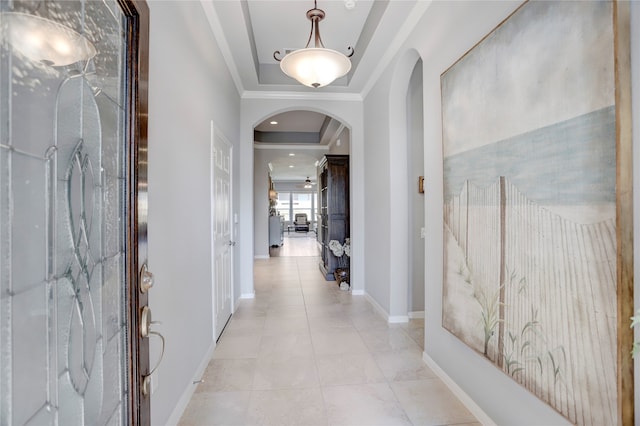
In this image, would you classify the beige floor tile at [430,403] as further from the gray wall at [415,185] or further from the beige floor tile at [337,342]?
the gray wall at [415,185]

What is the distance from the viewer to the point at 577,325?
1191 millimetres

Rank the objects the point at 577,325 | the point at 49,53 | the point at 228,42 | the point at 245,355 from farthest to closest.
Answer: the point at 228,42 < the point at 245,355 < the point at 577,325 < the point at 49,53

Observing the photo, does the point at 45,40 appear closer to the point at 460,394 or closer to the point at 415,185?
the point at 460,394

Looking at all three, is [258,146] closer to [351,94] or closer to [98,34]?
[351,94]

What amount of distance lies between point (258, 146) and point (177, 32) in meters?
5.89

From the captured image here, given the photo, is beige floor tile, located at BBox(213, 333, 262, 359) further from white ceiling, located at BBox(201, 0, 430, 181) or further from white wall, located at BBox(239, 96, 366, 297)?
white ceiling, located at BBox(201, 0, 430, 181)

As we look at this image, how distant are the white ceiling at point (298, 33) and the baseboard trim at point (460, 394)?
9.36 feet

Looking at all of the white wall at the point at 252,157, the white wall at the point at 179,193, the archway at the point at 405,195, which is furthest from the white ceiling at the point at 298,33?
the archway at the point at 405,195

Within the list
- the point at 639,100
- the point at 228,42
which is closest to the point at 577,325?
the point at 639,100

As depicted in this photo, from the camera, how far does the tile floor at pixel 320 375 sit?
193 centimetres

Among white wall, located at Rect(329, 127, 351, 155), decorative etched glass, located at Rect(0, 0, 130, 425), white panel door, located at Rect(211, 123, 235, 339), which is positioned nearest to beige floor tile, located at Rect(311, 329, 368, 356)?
white panel door, located at Rect(211, 123, 235, 339)

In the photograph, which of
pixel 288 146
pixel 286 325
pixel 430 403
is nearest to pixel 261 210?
pixel 288 146

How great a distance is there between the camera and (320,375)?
238cm

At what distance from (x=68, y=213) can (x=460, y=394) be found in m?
2.37
